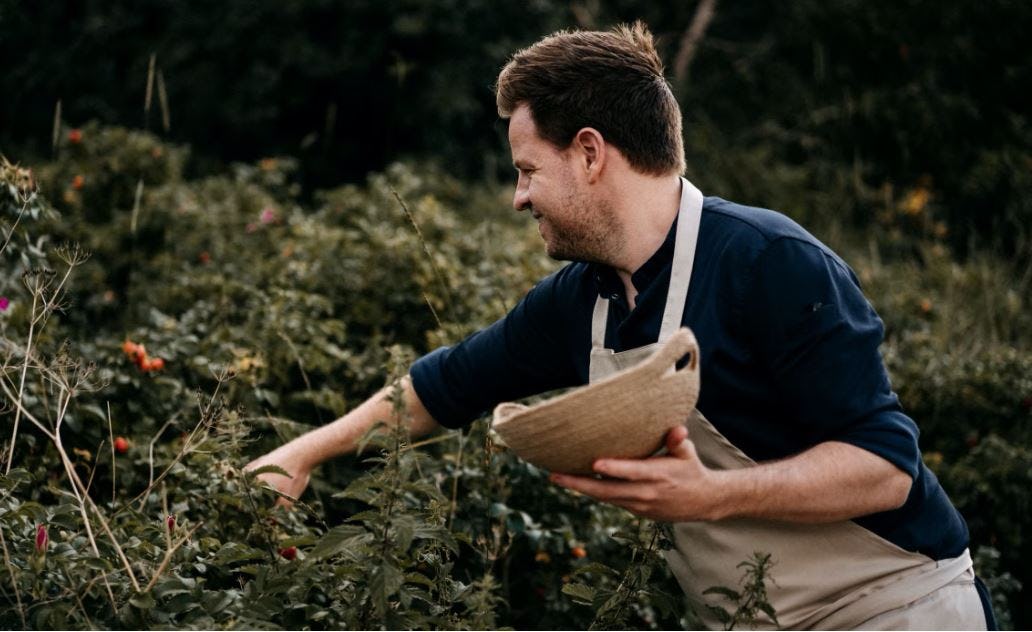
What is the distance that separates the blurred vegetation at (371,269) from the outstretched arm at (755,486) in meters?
0.25

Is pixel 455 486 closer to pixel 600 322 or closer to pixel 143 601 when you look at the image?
pixel 600 322

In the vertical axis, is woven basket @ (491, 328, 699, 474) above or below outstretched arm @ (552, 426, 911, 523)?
above

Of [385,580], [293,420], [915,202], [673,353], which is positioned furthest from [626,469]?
[915,202]

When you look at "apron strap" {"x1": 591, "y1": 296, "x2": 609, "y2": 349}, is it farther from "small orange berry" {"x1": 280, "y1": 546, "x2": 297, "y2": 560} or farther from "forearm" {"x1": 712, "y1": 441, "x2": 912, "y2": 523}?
"small orange berry" {"x1": 280, "y1": 546, "x2": 297, "y2": 560}

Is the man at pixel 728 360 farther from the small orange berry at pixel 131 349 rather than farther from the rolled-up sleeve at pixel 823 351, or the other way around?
the small orange berry at pixel 131 349

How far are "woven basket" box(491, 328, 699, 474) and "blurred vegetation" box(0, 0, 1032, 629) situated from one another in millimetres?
230

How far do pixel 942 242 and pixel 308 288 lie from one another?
5.12 m

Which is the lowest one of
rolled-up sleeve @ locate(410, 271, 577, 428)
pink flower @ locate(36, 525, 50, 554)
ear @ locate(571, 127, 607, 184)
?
rolled-up sleeve @ locate(410, 271, 577, 428)

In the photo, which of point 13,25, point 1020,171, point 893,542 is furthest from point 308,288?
point 1020,171

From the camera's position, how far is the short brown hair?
87.2 inches

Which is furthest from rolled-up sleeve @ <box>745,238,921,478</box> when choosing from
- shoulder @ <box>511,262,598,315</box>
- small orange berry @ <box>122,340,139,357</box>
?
small orange berry @ <box>122,340,139,357</box>

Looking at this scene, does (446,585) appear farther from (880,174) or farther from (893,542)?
(880,174)

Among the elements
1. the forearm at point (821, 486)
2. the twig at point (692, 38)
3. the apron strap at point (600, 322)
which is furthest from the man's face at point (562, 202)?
the twig at point (692, 38)

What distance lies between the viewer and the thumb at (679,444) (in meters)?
1.66
